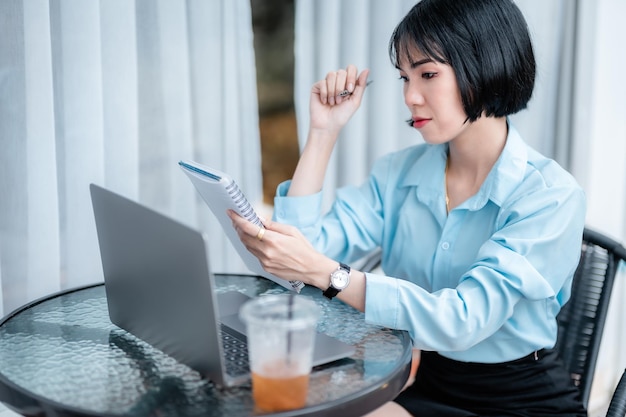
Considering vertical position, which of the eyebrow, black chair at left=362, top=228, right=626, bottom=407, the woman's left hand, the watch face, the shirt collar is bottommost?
black chair at left=362, top=228, right=626, bottom=407

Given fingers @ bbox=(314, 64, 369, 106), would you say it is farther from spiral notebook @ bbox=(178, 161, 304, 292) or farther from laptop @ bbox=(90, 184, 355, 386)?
laptop @ bbox=(90, 184, 355, 386)

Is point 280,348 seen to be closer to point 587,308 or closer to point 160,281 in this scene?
point 160,281

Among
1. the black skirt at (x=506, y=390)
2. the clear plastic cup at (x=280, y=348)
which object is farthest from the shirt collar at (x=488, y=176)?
the clear plastic cup at (x=280, y=348)

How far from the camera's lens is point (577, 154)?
2.28 meters

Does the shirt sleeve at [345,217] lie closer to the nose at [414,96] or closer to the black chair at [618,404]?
the nose at [414,96]

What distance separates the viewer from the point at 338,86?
1.62m

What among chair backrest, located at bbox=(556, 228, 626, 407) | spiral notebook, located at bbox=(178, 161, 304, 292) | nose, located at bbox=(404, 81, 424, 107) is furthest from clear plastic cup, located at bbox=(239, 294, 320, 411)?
chair backrest, located at bbox=(556, 228, 626, 407)

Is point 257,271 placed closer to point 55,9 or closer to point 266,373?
point 266,373

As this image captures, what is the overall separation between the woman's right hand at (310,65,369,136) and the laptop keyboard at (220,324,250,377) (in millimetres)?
574

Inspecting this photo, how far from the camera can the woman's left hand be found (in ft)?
3.94

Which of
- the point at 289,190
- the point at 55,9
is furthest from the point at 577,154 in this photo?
the point at 55,9

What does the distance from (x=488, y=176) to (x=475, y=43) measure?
0.25m

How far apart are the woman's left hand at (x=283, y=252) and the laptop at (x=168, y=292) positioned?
0.36 feet

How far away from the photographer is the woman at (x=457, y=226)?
1259 millimetres
